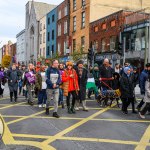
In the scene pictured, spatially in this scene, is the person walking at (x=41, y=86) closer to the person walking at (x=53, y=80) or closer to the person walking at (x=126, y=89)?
the person walking at (x=53, y=80)

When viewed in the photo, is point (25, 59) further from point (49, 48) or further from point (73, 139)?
point (73, 139)

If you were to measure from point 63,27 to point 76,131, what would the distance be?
40.2 metres

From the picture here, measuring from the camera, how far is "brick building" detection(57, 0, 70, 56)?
45.4 m

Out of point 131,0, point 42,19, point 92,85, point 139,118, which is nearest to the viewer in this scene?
point 139,118

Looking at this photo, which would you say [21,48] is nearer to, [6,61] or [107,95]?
[6,61]

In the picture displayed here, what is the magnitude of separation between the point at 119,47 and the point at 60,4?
99.4ft

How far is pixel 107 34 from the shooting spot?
3459 cm

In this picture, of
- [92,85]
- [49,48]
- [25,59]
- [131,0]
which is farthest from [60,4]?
[92,85]

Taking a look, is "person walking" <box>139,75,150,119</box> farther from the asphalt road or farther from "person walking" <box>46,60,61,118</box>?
"person walking" <box>46,60,61,118</box>

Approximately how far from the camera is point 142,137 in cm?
744

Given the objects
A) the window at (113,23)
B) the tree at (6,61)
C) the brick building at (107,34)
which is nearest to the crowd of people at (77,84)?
the brick building at (107,34)

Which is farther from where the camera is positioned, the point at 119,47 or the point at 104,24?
the point at 104,24

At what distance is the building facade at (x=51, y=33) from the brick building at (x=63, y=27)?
1.32 metres

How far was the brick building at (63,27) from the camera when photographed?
149 ft
